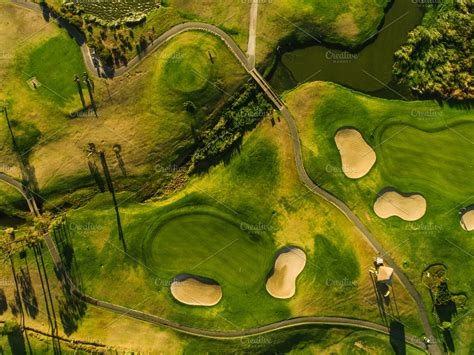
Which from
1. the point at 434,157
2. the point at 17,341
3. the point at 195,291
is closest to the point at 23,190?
the point at 17,341

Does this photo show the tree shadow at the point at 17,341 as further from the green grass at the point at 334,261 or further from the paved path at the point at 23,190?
the green grass at the point at 334,261

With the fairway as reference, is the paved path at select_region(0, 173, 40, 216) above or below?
above

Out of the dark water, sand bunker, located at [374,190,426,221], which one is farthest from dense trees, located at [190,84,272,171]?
Result: sand bunker, located at [374,190,426,221]

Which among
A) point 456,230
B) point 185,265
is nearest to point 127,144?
point 185,265

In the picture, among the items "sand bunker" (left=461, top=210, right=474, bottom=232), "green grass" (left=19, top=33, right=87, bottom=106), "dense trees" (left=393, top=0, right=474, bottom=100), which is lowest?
"sand bunker" (left=461, top=210, right=474, bottom=232)

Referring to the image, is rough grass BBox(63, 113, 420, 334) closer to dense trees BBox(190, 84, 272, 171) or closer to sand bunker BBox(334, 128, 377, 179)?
dense trees BBox(190, 84, 272, 171)

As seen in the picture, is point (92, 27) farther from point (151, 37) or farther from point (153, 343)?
point (153, 343)
